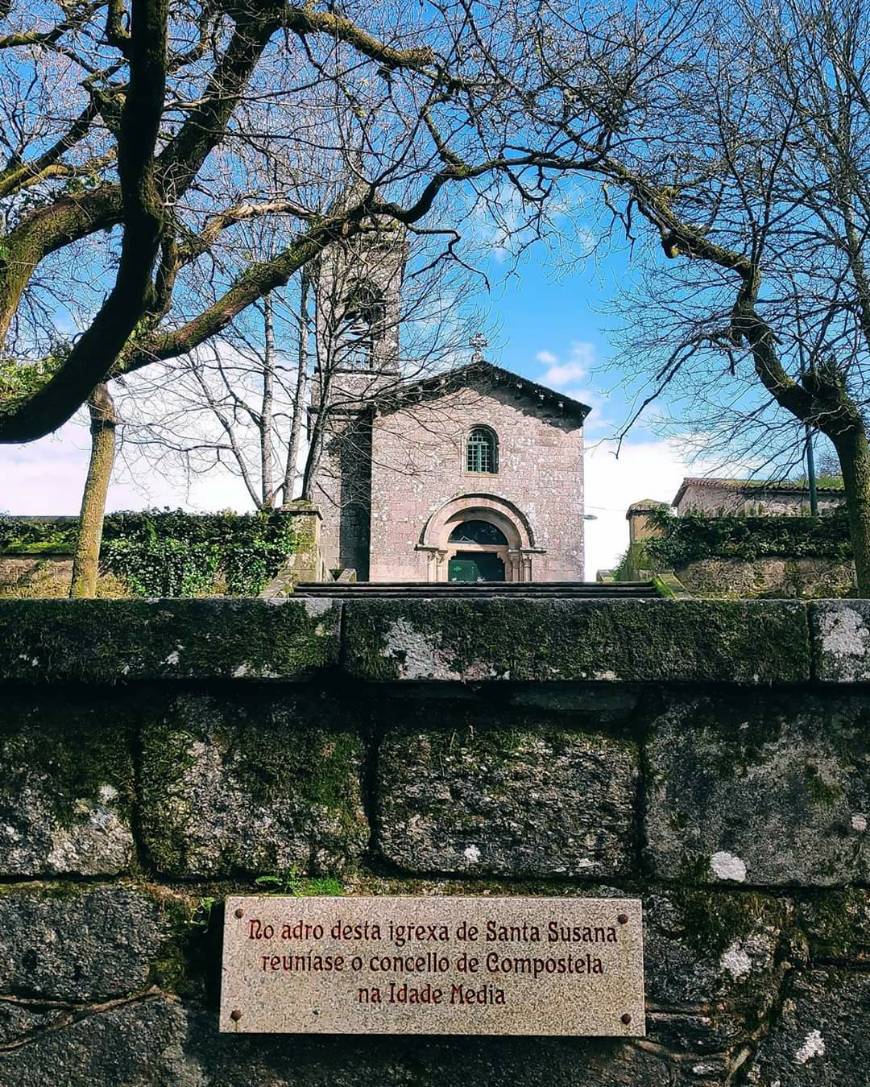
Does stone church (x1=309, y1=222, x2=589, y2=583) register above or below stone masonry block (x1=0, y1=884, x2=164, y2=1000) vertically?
above

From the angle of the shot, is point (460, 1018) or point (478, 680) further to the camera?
point (478, 680)

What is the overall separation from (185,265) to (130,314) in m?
1.86

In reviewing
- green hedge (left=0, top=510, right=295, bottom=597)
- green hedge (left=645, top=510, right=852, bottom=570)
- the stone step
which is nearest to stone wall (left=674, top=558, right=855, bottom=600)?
green hedge (left=645, top=510, right=852, bottom=570)

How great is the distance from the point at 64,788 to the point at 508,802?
3.86ft

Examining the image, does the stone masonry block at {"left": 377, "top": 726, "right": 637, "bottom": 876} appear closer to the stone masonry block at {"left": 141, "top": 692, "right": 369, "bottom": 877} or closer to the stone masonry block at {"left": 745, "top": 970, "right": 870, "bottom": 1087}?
the stone masonry block at {"left": 141, "top": 692, "right": 369, "bottom": 877}

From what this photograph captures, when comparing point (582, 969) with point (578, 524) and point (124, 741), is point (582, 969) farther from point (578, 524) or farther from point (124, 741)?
point (578, 524)

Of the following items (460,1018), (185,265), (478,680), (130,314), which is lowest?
(460,1018)

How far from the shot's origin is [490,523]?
27.6 meters

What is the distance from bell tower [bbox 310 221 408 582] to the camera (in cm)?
1698

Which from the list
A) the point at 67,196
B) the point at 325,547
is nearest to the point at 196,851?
the point at 67,196

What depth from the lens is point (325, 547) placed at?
27016 millimetres

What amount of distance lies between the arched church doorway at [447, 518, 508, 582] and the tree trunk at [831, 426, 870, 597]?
15.5m

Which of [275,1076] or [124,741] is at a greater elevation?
[124,741]

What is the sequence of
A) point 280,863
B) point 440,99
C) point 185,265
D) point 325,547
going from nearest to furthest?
point 280,863
point 440,99
point 185,265
point 325,547
